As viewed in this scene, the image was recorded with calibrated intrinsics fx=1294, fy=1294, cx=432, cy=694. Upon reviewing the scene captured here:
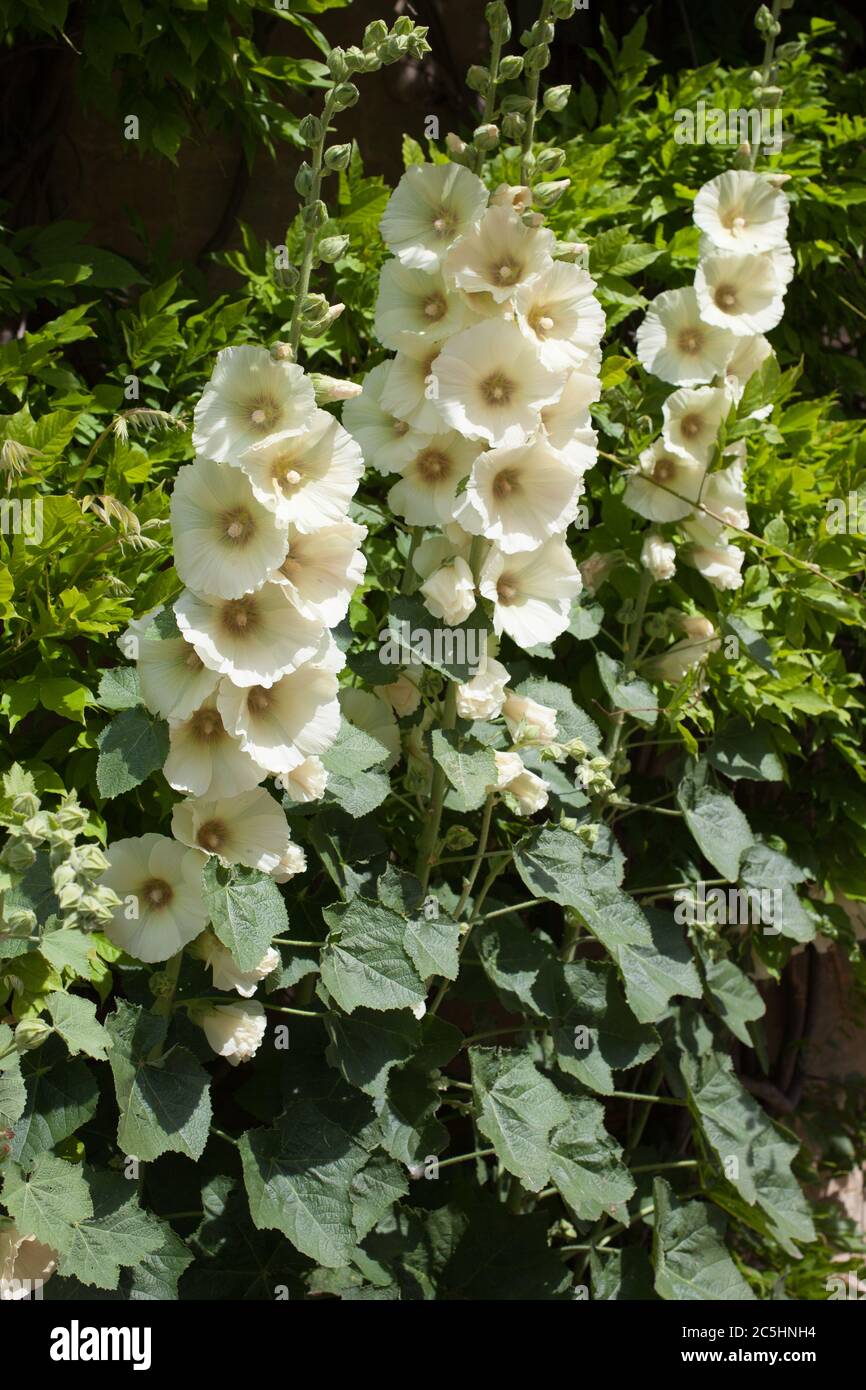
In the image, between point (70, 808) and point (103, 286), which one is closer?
point (70, 808)

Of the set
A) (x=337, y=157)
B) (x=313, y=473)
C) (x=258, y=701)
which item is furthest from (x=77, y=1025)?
(x=337, y=157)

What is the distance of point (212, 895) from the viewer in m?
1.32

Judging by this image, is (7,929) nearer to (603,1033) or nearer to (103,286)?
(603,1033)

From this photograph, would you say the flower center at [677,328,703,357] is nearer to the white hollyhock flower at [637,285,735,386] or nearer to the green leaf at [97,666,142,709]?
the white hollyhock flower at [637,285,735,386]

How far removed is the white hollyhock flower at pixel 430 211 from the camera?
4.71 ft

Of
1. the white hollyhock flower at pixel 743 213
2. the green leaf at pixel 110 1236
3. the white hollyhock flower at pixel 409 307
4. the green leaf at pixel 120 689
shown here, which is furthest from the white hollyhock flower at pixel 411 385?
the green leaf at pixel 110 1236

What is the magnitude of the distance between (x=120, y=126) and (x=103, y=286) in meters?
0.41

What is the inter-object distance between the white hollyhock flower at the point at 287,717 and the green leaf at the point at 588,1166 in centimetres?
65

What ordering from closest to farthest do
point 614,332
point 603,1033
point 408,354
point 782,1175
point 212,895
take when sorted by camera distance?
point 212,895 → point 408,354 → point 603,1033 → point 782,1175 → point 614,332

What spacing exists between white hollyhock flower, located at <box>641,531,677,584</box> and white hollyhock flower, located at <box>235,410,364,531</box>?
1.98 feet

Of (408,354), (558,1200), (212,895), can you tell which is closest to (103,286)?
(408,354)

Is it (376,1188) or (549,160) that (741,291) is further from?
(376,1188)

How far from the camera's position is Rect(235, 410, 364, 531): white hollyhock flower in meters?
1.27

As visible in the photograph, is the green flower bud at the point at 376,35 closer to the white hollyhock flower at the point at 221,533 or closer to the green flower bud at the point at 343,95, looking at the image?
the green flower bud at the point at 343,95
